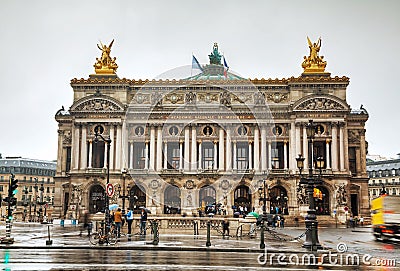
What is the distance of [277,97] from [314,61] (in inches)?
340

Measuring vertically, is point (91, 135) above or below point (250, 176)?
above

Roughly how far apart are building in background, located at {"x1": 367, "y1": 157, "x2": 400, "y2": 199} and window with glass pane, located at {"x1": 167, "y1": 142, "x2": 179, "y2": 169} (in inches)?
2221

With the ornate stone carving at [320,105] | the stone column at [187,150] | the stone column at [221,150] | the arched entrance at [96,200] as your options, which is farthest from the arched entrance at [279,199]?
the arched entrance at [96,200]

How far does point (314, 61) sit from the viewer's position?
264 ft

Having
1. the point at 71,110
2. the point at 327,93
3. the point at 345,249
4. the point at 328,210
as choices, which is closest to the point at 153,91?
the point at 71,110

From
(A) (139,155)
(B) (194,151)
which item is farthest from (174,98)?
(A) (139,155)

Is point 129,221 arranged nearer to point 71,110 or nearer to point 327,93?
point 71,110

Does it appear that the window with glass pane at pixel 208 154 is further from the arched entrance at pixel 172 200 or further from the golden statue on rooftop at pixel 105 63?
the golden statue on rooftop at pixel 105 63

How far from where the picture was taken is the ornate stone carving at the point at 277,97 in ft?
259

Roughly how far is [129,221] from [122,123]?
38481mm

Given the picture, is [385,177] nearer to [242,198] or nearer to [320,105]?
[320,105]

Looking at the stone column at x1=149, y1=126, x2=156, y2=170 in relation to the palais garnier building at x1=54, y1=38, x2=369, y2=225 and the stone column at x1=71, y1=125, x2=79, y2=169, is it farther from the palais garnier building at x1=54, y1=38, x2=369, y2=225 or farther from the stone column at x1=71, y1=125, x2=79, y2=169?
the stone column at x1=71, y1=125, x2=79, y2=169

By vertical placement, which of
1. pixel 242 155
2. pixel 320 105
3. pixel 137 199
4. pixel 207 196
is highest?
pixel 320 105

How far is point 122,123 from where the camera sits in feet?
255
